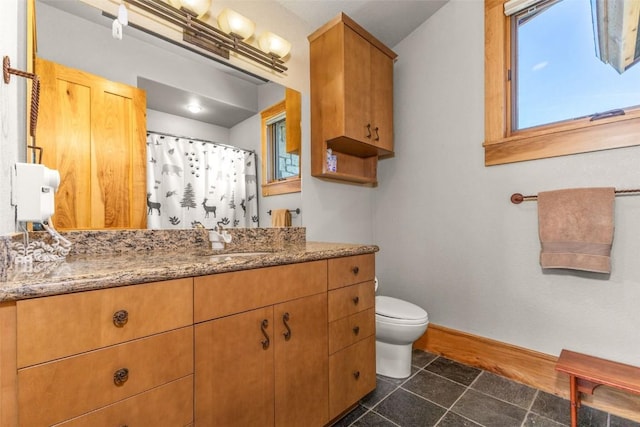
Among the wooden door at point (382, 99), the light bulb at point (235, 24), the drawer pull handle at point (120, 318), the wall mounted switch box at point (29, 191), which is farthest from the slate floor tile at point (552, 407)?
the light bulb at point (235, 24)

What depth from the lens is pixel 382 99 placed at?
7.36ft

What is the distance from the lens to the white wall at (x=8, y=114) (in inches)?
32.0

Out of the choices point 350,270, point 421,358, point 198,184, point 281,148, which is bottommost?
point 421,358

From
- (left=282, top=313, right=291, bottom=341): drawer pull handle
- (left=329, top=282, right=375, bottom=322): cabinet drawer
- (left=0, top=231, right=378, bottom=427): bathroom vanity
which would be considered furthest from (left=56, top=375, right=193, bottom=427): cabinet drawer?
(left=329, top=282, right=375, bottom=322): cabinet drawer

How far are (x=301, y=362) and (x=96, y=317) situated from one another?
0.81 m

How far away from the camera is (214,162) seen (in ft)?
5.13

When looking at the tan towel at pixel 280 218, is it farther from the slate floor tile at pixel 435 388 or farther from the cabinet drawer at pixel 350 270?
the slate floor tile at pixel 435 388

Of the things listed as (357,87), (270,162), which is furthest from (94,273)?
(357,87)

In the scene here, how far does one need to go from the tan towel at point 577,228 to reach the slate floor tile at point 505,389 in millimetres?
766

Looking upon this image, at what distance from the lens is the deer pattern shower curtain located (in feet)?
4.44

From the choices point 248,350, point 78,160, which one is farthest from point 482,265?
point 78,160

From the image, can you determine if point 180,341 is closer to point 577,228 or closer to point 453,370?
point 453,370

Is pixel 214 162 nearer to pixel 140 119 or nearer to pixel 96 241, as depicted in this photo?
pixel 140 119

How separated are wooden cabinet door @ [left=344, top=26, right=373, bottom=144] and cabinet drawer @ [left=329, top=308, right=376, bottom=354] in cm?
117
